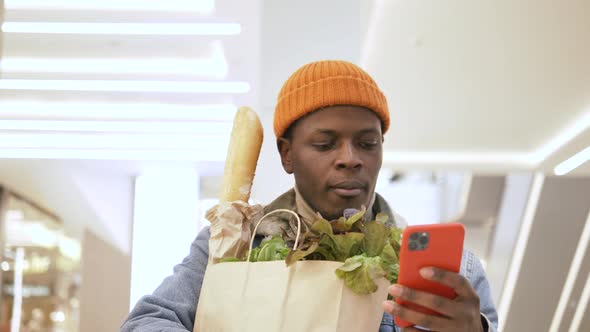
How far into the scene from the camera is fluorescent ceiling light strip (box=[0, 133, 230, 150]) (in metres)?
11.4

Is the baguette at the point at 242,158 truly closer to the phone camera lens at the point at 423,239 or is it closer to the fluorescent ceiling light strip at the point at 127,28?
the phone camera lens at the point at 423,239

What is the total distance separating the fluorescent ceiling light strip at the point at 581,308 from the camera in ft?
32.3

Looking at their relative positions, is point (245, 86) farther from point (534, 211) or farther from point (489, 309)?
point (489, 309)

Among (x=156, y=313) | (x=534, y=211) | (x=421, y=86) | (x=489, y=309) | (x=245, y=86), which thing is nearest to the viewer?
(x=156, y=313)

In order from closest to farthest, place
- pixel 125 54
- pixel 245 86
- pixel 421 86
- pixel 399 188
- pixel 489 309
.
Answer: pixel 489 309 → pixel 125 54 → pixel 245 86 → pixel 421 86 → pixel 399 188

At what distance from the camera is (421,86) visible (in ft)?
32.3

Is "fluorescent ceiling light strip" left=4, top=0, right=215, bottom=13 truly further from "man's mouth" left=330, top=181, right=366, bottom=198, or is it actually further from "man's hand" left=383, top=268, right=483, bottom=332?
"man's hand" left=383, top=268, right=483, bottom=332

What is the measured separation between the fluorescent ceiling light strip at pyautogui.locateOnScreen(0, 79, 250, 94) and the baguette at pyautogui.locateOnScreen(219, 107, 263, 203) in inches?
293

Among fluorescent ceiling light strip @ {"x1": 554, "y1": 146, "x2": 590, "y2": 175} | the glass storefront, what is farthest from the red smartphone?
the glass storefront

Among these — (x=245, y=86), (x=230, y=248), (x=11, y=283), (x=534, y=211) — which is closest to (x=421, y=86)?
(x=245, y=86)

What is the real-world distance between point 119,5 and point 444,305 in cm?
618

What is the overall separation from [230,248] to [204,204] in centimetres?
1523

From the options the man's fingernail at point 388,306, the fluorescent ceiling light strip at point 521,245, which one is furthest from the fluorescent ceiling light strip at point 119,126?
the man's fingernail at point 388,306

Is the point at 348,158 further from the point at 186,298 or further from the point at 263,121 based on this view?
the point at 263,121
